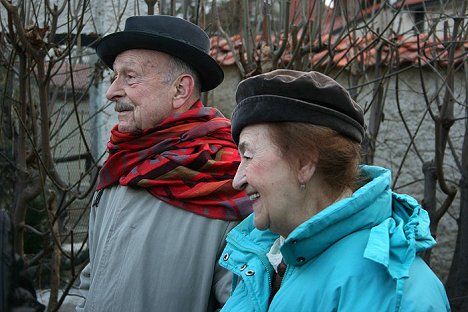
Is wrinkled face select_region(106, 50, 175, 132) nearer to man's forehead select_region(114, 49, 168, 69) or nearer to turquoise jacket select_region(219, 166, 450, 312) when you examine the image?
man's forehead select_region(114, 49, 168, 69)

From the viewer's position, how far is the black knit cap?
71.8 inches

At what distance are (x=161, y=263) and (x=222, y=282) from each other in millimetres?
217

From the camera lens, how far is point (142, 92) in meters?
2.62

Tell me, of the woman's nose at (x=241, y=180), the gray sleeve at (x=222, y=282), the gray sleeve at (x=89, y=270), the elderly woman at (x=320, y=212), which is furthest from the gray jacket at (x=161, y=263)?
the woman's nose at (x=241, y=180)

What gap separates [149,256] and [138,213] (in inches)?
6.5

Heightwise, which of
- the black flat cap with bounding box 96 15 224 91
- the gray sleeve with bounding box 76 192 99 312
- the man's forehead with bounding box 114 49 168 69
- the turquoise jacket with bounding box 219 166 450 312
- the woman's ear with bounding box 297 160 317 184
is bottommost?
the gray sleeve with bounding box 76 192 99 312

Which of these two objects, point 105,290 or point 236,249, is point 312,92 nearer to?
point 236,249

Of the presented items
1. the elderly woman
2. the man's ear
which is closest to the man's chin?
the man's ear

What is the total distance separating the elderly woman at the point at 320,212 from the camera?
1.67 metres

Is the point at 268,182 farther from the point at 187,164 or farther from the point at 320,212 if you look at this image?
the point at 187,164

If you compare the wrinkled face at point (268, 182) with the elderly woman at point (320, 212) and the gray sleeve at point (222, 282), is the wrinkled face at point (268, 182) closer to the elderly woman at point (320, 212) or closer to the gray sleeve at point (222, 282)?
the elderly woman at point (320, 212)

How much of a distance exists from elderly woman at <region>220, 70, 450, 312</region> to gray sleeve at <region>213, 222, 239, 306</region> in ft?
1.46

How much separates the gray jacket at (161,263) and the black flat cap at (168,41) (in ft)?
1.74

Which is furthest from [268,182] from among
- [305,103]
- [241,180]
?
[305,103]
